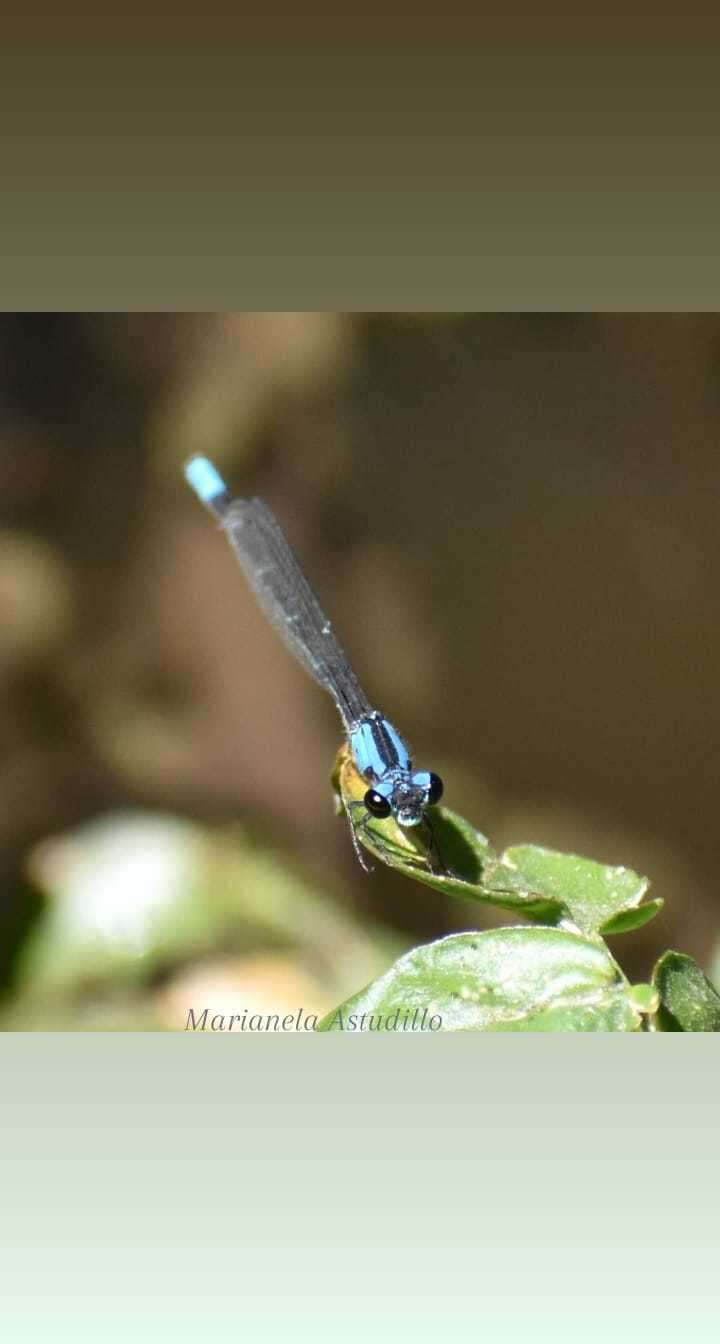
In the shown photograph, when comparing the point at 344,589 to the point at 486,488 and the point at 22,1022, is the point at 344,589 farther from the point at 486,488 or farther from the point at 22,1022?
the point at 22,1022

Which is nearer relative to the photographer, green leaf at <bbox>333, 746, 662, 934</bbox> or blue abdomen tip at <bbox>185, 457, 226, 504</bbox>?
green leaf at <bbox>333, 746, 662, 934</bbox>

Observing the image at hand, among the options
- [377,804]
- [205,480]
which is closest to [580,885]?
[377,804]

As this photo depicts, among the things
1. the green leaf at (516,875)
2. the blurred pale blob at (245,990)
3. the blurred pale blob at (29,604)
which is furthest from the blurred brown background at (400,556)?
the green leaf at (516,875)

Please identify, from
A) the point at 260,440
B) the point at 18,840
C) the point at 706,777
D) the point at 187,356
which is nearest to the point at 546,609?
the point at 706,777

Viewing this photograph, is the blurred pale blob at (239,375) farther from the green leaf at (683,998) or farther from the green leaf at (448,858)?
the green leaf at (683,998)

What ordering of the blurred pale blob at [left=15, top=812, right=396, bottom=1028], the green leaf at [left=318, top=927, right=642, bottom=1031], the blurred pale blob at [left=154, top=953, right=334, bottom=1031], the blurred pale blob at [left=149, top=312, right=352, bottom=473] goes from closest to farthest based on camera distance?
the green leaf at [left=318, top=927, right=642, bottom=1031]
the blurred pale blob at [left=154, top=953, right=334, bottom=1031]
the blurred pale blob at [left=15, top=812, right=396, bottom=1028]
the blurred pale blob at [left=149, top=312, right=352, bottom=473]

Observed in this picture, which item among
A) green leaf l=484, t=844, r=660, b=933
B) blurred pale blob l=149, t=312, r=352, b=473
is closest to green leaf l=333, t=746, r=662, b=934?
green leaf l=484, t=844, r=660, b=933

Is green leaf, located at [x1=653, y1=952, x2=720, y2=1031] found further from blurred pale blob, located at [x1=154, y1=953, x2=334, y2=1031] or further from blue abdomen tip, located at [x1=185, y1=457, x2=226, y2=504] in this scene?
blue abdomen tip, located at [x1=185, y1=457, x2=226, y2=504]
